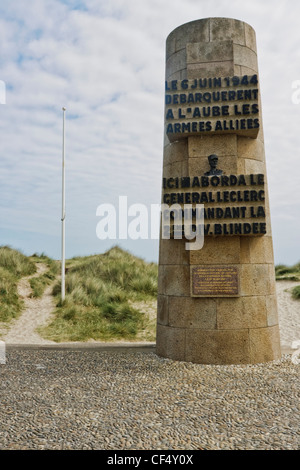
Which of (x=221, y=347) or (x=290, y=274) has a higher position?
(x=290, y=274)

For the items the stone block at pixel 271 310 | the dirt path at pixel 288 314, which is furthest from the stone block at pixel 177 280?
the dirt path at pixel 288 314

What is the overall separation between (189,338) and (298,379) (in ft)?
7.41

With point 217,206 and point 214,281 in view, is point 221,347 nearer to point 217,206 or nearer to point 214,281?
point 214,281

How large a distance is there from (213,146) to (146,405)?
18.3 ft

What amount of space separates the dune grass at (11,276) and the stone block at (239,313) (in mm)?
10444

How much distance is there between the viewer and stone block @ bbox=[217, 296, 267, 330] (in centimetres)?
848

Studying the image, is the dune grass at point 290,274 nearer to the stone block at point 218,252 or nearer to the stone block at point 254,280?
the stone block at point 254,280

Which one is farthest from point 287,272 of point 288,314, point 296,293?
point 288,314

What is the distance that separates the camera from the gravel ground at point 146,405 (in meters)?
4.83

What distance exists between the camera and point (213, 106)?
8.89 m

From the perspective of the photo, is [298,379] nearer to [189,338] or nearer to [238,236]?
[189,338]

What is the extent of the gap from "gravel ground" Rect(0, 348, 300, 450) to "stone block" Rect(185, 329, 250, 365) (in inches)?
10.5

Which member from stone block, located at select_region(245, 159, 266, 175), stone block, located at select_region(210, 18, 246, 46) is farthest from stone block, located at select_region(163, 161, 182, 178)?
stone block, located at select_region(210, 18, 246, 46)

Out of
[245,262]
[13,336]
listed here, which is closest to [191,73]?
[245,262]
